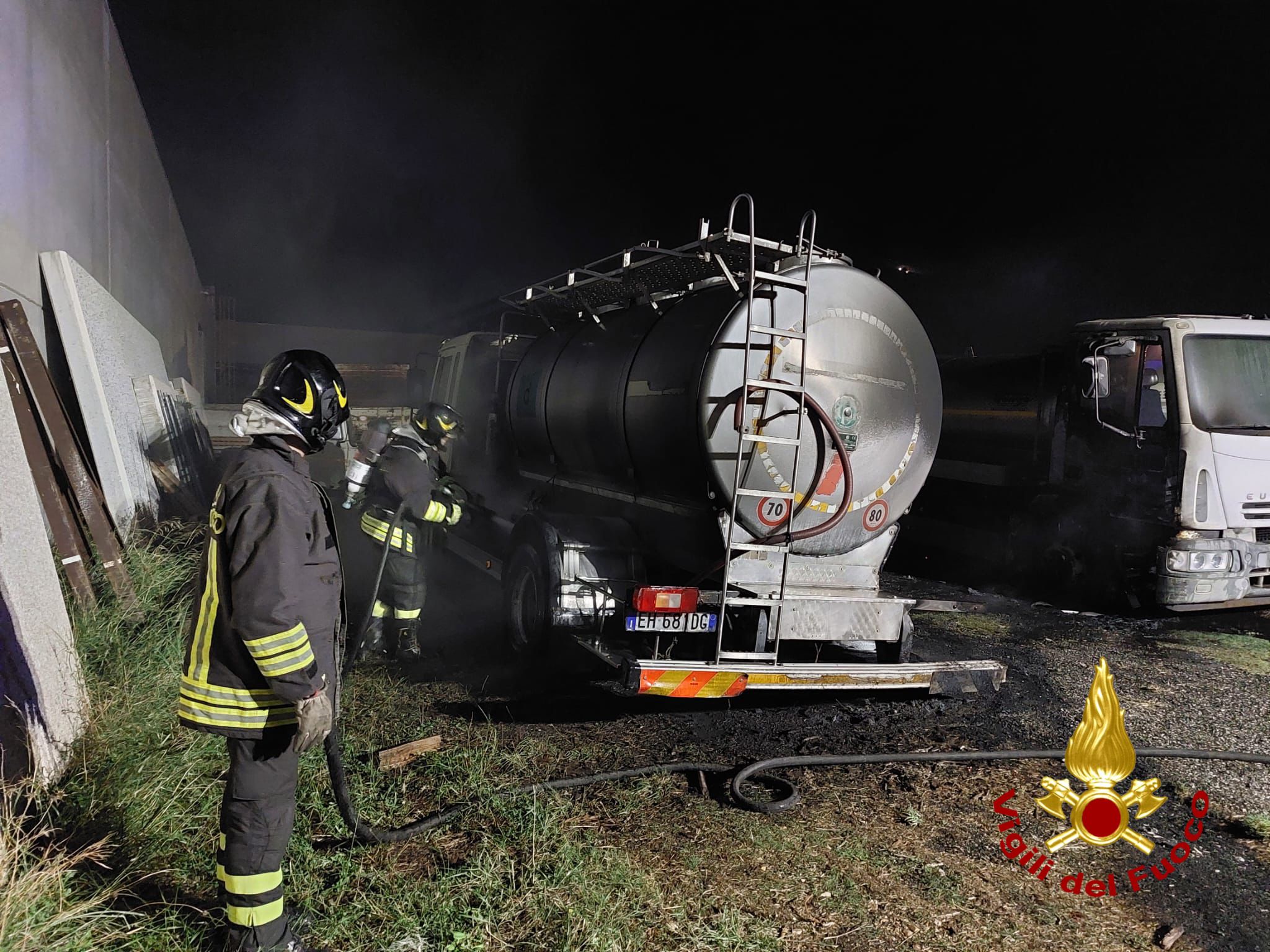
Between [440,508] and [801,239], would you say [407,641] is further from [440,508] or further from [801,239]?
[801,239]

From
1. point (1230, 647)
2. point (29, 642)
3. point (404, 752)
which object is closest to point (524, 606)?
point (404, 752)

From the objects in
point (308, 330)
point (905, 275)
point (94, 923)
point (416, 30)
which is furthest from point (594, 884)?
point (308, 330)

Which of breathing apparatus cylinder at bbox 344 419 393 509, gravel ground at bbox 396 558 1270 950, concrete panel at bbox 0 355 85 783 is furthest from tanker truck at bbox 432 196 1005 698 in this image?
concrete panel at bbox 0 355 85 783

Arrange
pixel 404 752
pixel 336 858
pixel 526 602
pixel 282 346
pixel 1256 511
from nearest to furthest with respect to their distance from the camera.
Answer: pixel 336 858 < pixel 404 752 < pixel 526 602 < pixel 1256 511 < pixel 282 346

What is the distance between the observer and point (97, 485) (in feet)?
16.0

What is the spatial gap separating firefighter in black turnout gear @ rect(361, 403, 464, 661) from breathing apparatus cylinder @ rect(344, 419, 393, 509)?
11cm

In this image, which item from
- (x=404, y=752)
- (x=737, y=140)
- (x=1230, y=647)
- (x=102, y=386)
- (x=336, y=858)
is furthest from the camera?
(x=737, y=140)

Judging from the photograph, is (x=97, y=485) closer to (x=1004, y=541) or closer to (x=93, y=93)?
(x=93, y=93)

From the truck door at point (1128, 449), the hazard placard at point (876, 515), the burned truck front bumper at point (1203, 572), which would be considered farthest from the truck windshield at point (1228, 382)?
the hazard placard at point (876, 515)

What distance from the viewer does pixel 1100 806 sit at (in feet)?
12.1

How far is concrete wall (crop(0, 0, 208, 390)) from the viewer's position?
4340mm

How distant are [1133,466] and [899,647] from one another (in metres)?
3.75

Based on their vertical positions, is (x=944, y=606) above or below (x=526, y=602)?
above

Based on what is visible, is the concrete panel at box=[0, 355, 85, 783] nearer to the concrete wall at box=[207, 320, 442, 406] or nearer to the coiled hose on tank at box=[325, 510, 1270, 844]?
the coiled hose on tank at box=[325, 510, 1270, 844]
